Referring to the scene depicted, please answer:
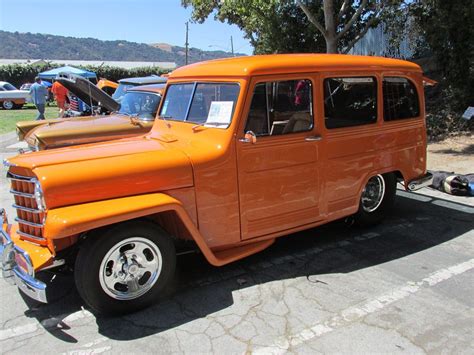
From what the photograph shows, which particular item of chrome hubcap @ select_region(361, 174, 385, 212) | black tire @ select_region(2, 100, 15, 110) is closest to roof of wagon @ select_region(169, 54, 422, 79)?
chrome hubcap @ select_region(361, 174, 385, 212)

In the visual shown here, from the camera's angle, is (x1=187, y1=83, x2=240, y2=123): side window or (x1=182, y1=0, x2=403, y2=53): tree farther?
(x1=182, y1=0, x2=403, y2=53): tree

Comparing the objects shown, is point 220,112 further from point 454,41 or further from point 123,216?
point 454,41

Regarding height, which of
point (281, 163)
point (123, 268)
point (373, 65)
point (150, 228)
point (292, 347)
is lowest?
point (292, 347)

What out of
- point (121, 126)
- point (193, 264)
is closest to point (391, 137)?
point (193, 264)

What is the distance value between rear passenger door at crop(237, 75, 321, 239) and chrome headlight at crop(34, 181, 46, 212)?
1.53 m

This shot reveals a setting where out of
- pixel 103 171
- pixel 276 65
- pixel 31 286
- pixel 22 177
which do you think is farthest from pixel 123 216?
pixel 276 65

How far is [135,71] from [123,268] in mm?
41841

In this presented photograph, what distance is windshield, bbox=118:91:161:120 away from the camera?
7742 mm

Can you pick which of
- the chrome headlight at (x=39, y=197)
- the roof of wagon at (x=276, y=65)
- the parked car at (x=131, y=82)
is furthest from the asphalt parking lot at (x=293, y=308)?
the parked car at (x=131, y=82)

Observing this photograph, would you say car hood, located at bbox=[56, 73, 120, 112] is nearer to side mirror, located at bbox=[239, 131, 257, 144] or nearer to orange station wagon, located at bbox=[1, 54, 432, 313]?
orange station wagon, located at bbox=[1, 54, 432, 313]

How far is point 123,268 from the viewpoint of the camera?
129 inches

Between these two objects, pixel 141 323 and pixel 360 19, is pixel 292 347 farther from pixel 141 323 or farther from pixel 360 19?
pixel 360 19

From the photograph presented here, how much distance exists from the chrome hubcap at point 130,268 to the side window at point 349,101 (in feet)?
6.72

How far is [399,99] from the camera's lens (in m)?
4.95
